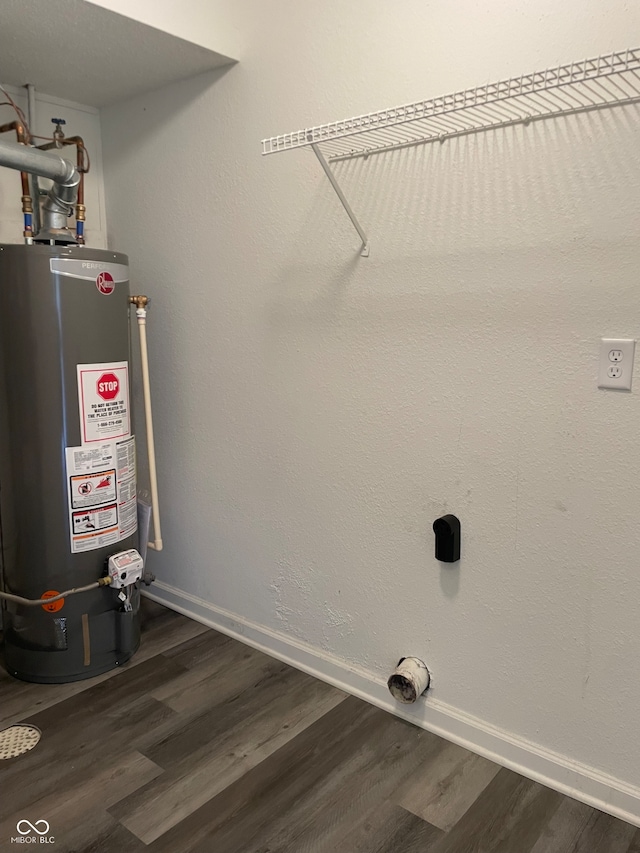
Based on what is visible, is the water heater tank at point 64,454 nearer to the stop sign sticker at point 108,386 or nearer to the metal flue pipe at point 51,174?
the stop sign sticker at point 108,386

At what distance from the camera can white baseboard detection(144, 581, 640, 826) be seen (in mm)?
1576

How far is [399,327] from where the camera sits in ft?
6.00

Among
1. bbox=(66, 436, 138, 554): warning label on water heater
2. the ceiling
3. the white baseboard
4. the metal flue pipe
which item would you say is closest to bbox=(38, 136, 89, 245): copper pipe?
the metal flue pipe

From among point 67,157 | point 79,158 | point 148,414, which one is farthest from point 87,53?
point 148,414

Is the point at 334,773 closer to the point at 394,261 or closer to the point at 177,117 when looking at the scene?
the point at 394,261

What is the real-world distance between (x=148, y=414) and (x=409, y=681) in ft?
4.31

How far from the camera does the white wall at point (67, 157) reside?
7.77 ft

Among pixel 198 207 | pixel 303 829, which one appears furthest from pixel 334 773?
pixel 198 207

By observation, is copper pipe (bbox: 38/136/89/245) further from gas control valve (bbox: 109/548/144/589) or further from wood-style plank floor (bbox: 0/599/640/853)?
wood-style plank floor (bbox: 0/599/640/853)

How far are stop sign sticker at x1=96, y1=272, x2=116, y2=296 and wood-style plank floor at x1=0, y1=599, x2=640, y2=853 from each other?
1242 mm

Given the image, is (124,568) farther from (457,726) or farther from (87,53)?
(87,53)

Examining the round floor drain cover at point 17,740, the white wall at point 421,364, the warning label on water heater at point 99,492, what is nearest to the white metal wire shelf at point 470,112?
the white wall at point 421,364

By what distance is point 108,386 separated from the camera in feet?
6.84

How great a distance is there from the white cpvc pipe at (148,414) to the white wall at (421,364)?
136 millimetres
